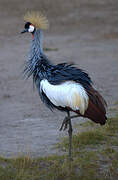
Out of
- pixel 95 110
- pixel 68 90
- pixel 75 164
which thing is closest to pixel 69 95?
pixel 68 90

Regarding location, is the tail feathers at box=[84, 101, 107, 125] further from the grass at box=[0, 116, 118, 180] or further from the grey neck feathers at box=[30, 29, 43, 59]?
the grey neck feathers at box=[30, 29, 43, 59]

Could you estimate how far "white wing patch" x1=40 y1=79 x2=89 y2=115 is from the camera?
17.8 feet

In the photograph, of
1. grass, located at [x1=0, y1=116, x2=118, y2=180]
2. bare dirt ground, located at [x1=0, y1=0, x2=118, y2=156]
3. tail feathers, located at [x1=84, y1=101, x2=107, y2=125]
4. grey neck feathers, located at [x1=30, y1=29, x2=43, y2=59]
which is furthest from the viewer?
bare dirt ground, located at [x1=0, y1=0, x2=118, y2=156]

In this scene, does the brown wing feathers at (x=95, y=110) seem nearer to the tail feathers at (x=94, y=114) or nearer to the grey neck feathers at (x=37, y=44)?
the tail feathers at (x=94, y=114)

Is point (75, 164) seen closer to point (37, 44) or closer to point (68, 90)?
point (68, 90)

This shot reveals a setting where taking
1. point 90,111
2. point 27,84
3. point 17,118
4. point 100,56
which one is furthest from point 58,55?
point 90,111

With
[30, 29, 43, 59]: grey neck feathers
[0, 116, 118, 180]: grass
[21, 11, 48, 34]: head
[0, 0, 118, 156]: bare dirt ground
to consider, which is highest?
[21, 11, 48, 34]: head

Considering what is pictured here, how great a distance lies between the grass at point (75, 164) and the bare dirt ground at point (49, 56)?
0.32 metres

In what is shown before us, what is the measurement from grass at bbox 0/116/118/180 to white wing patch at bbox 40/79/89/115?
62cm

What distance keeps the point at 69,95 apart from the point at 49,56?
247 inches

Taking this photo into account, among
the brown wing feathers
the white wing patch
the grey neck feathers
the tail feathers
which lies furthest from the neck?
the tail feathers

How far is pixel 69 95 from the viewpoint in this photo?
5465 millimetres

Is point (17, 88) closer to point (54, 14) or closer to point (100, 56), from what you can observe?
point (100, 56)

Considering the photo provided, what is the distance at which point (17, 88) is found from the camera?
9328mm
